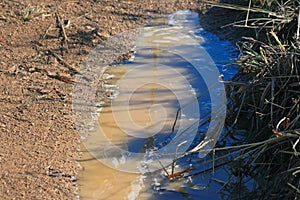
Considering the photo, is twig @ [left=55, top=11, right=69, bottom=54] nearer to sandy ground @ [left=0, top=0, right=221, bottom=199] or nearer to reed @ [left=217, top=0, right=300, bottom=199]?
sandy ground @ [left=0, top=0, right=221, bottom=199]

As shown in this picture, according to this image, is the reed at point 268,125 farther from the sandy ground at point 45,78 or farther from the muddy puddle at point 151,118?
the sandy ground at point 45,78

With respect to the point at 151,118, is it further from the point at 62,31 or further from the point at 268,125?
the point at 62,31

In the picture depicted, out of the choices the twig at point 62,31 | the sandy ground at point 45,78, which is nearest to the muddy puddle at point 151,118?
the sandy ground at point 45,78

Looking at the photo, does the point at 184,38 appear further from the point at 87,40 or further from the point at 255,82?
the point at 255,82

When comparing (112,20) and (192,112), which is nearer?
(192,112)

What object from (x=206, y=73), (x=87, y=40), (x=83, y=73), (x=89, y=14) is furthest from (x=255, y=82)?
(x=89, y=14)

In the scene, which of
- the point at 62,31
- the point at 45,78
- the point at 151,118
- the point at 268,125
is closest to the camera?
the point at 268,125

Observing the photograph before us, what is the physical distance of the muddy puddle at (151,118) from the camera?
297cm

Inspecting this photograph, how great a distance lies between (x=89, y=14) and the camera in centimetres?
461

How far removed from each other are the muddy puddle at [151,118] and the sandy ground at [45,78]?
0.47 ft

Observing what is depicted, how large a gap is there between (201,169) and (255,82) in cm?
53

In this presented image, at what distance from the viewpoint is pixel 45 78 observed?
3.81m

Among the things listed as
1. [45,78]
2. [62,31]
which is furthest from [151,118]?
[62,31]

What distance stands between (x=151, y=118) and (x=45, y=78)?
0.80 meters
